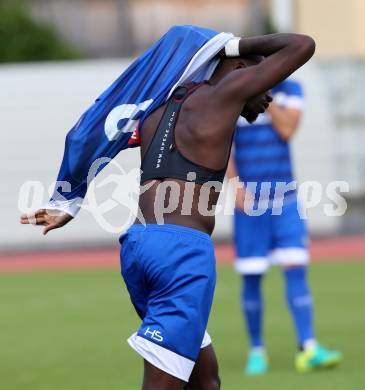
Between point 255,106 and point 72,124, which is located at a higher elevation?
point 255,106

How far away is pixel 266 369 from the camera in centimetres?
822

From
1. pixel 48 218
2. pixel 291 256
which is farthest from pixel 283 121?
pixel 48 218

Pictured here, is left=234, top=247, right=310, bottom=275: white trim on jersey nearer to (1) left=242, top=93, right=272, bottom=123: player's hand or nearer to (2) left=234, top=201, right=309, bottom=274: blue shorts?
(2) left=234, top=201, right=309, bottom=274: blue shorts

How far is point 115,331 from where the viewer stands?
10.2 metres

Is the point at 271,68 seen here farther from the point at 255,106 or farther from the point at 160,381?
the point at 160,381

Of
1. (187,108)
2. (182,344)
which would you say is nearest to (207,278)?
(182,344)

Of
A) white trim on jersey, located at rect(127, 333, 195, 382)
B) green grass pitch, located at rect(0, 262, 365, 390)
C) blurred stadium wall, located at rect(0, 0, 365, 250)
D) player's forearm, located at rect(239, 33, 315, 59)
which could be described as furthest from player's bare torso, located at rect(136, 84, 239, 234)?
blurred stadium wall, located at rect(0, 0, 365, 250)

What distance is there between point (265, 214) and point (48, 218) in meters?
3.01

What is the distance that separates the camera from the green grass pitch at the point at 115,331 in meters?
7.94

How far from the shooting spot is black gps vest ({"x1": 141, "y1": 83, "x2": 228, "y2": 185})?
5055 millimetres

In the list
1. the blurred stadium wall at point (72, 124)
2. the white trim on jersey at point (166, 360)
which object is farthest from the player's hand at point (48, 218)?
the blurred stadium wall at point (72, 124)

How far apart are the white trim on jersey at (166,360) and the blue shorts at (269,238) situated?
10.8 feet

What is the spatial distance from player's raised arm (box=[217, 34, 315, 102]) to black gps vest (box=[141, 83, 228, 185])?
0.24m

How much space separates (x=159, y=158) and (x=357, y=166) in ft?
48.1
